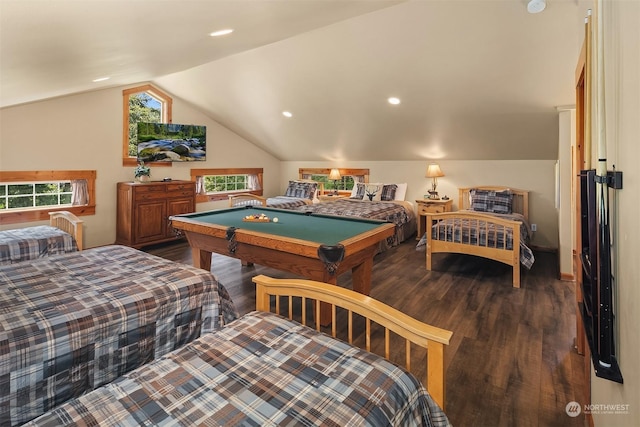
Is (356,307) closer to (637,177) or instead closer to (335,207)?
(637,177)

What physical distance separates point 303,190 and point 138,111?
3.30 meters

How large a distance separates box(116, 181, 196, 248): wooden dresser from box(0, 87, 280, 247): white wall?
10.4 inches

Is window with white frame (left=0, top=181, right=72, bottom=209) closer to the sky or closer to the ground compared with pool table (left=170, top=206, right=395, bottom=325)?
closer to the sky

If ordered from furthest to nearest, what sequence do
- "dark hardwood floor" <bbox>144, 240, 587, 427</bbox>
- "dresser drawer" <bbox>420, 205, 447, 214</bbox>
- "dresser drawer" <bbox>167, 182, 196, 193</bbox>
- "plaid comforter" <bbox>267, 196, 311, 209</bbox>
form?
"plaid comforter" <bbox>267, 196, 311, 209</bbox>
"dresser drawer" <bbox>420, 205, 447, 214</bbox>
"dresser drawer" <bbox>167, 182, 196, 193</bbox>
"dark hardwood floor" <bbox>144, 240, 587, 427</bbox>

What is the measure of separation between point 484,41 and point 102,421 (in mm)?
3982

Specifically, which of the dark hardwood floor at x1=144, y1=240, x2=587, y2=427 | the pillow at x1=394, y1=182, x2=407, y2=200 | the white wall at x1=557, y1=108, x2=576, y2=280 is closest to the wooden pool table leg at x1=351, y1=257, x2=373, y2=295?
the dark hardwood floor at x1=144, y1=240, x2=587, y2=427

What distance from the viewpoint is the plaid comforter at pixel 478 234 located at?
12.9 feet

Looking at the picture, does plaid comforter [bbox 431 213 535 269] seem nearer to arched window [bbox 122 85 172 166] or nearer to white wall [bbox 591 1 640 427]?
white wall [bbox 591 1 640 427]

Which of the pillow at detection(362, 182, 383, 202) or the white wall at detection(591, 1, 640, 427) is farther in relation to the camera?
the pillow at detection(362, 182, 383, 202)

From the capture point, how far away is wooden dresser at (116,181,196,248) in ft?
17.0

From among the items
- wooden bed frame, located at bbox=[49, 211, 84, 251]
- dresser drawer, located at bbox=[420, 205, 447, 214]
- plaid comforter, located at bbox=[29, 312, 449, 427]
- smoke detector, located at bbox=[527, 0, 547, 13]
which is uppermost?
smoke detector, located at bbox=[527, 0, 547, 13]

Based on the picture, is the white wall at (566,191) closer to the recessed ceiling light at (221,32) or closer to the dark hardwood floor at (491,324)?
the dark hardwood floor at (491,324)

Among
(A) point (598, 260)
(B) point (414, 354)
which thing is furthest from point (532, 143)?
(A) point (598, 260)

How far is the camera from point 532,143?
5.07 m
